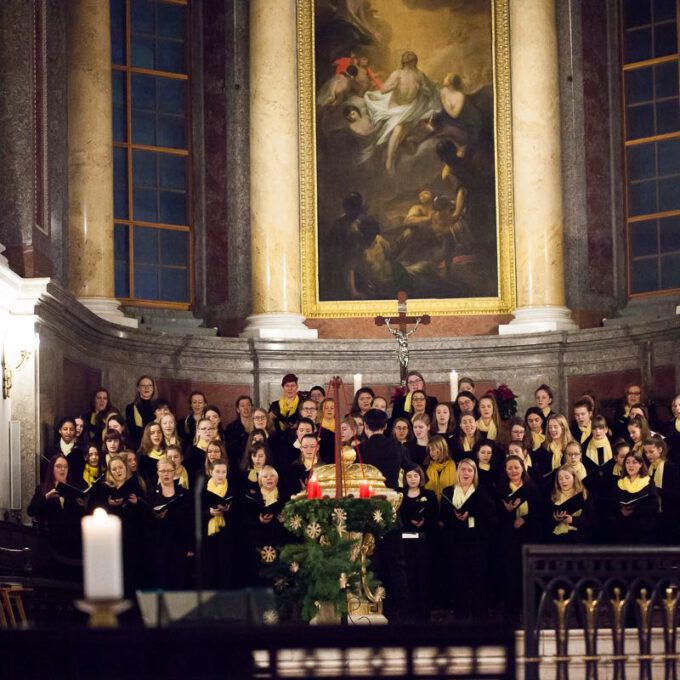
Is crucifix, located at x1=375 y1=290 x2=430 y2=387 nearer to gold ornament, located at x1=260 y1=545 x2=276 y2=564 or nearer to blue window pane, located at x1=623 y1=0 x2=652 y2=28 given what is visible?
blue window pane, located at x1=623 y1=0 x2=652 y2=28

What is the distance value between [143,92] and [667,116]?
543 cm

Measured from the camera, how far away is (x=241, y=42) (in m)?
17.3

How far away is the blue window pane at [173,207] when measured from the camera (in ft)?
56.3

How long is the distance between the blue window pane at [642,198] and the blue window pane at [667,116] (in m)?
0.57

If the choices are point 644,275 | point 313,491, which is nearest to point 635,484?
point 313,491

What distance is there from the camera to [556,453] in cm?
1220

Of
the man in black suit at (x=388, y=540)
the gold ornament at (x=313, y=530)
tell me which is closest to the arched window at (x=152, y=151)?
the man in black suit at (x=388, y=540)

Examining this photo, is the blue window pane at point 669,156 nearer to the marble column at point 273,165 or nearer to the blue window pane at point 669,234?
the blue window pane at point 669,234

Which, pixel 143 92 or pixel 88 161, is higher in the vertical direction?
pixel 143 92

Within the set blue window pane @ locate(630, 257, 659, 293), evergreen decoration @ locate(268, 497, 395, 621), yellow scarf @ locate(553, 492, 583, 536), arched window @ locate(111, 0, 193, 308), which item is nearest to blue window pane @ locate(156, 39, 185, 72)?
arched window @ locate(111, 0, 193, 308)

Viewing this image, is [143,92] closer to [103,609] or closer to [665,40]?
[665,40]

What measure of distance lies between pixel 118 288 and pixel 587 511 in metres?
6.91

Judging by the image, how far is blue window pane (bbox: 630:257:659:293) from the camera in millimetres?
16875

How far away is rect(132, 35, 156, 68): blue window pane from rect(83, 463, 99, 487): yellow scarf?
623cm
